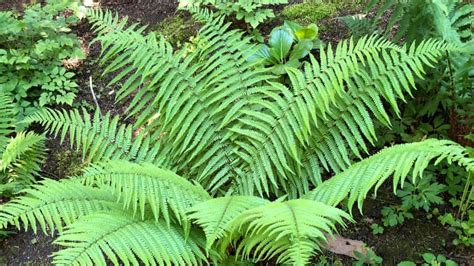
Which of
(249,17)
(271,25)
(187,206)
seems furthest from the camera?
(271,25)

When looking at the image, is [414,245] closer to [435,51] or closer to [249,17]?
[435,51]

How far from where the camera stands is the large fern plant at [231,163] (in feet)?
6.94

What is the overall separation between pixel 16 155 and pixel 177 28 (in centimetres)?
169

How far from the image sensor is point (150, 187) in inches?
89.7

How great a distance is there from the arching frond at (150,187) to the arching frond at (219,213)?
0.28 ft

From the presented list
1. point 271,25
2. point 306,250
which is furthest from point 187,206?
point 271,25

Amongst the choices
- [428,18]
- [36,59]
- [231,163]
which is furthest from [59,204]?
[428,18]

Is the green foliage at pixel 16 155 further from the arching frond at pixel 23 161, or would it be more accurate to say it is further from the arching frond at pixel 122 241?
the arching frond at pixel 122 241

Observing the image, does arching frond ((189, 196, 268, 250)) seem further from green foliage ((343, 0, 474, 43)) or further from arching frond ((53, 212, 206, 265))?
green foliage ((343, 0, 474, 43))

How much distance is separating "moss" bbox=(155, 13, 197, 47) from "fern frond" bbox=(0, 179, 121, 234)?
1806 millimetres

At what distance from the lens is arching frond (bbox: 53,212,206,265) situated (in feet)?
6.73

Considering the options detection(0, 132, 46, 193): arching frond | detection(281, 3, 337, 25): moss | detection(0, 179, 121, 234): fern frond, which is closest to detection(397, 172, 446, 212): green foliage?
detection(0, 179, 121, 234): fern frond

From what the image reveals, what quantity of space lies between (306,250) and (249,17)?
2.34m

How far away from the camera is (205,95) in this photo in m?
2.89
